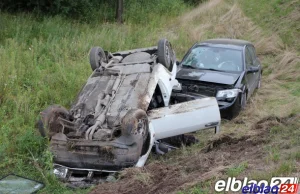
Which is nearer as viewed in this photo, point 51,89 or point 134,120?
point 134,120

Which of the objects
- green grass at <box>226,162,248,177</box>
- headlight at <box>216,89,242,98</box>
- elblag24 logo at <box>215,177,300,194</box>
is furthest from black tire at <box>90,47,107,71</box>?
elblag24 logo at <box>215,177,300,194</box>

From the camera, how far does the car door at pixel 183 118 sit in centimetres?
607

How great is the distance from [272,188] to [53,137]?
10.4 ft

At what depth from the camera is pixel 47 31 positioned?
12.1m

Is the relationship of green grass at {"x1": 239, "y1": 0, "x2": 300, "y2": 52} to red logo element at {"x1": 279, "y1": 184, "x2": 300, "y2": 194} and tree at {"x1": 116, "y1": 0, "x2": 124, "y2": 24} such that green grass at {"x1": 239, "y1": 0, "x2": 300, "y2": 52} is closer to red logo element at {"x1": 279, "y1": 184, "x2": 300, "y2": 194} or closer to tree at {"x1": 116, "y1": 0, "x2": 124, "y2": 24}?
tree at {"x1": 116, "y1": 0, "x2": 124, "y2": 24}

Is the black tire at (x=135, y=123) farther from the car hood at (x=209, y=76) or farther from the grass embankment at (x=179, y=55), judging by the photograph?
the car hood at (x=209, y=76)

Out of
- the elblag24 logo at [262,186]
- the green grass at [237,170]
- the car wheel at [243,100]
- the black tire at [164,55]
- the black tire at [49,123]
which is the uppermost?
the black tire at [164,55]

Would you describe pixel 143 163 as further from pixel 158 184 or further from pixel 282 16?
pixel 282 16

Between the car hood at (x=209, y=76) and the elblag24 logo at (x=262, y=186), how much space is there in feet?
13.0

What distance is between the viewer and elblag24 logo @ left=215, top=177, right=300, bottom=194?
13.2 ft

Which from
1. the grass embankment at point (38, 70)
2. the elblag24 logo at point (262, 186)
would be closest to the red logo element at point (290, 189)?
the elblag24 logo at point (262, 186)

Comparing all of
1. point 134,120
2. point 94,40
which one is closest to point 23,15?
point 94,40

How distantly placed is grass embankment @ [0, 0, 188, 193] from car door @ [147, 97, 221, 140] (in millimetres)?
1728

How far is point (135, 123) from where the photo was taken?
5367 millimetres
